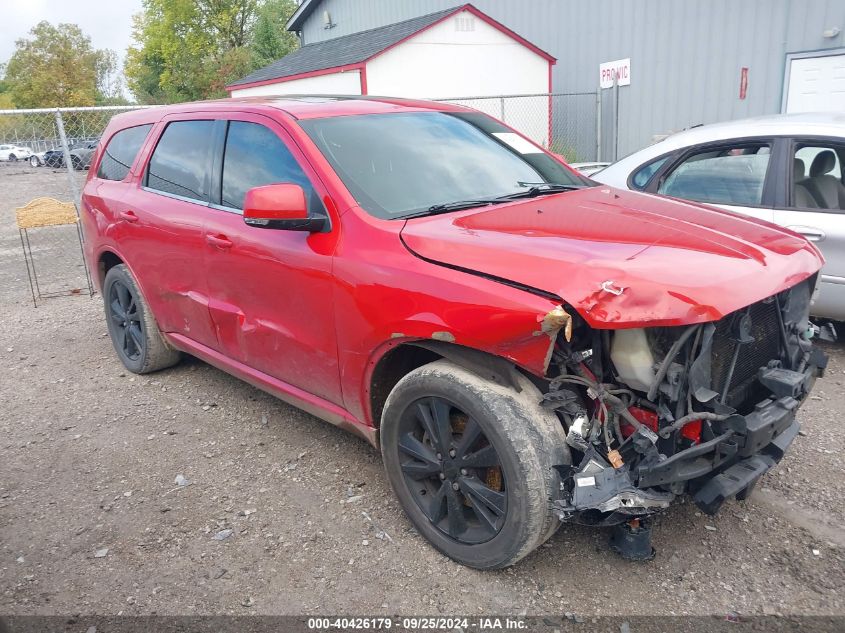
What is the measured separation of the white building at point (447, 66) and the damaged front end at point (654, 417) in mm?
11836

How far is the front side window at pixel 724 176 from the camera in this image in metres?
4.99

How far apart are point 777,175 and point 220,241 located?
3.79 metres

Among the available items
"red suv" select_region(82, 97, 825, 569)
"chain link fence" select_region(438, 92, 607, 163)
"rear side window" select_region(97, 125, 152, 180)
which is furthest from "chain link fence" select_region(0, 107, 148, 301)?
"chain link fence" select_region(438, 92, 607, 163)

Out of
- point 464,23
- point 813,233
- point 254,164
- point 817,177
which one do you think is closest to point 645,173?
point 817,177

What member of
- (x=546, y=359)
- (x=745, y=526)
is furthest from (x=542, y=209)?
(x=745, y=526)

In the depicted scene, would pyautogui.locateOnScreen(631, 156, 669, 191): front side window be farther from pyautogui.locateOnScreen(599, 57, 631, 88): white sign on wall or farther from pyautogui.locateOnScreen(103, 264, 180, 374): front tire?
pyautogui.locateOnScreen(599, 57, 631, 88): white sign on wall

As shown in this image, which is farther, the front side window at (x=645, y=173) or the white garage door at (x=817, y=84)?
the white garage door at (x=817, y=84)

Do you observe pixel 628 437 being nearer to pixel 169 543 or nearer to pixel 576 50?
pixel 169 543

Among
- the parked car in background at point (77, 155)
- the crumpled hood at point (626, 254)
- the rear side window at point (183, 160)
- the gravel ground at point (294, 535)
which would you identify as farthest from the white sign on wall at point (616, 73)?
the crumpled hood at point (626, 254)

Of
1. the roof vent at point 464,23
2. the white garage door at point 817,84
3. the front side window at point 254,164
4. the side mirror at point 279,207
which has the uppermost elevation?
the roof vent at point 464,23

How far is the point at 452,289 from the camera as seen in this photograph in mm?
2625

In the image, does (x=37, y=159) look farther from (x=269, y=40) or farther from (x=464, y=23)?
(x=269, y=40)

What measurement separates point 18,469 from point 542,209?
3.25 m

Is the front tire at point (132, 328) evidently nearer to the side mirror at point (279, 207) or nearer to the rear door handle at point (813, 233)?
the side mirror at point (279, 207)
